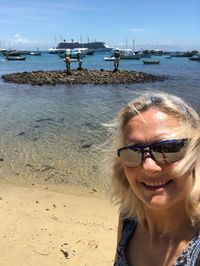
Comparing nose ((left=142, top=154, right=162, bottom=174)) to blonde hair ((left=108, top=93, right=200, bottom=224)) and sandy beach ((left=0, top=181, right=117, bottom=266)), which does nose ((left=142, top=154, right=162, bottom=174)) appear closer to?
blonde hair ((left=108, top=93, right=200, bottom=224))

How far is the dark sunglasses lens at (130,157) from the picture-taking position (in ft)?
6.90

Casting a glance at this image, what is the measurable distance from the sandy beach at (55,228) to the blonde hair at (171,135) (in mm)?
3221

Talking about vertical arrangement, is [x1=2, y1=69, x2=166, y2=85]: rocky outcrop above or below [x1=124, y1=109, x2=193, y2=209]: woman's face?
below

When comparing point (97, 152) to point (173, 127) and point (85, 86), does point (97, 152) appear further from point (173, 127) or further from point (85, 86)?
point (85, 86)

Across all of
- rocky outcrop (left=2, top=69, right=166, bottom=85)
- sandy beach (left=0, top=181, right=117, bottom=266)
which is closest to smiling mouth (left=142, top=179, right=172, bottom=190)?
sandy beach (left=0, top=181, right=117, bottom=266)

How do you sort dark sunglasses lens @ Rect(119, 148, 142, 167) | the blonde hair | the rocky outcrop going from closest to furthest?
the blonde hair, dark sunglasses lens @ Rect(119, 148, 142, 167), the rocky outcrop

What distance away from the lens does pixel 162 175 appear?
2.01 meters

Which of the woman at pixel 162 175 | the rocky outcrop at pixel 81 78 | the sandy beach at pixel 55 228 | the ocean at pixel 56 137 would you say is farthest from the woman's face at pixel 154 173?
the rocky outcrop at pixel 81 78

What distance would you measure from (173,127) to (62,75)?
4049 centimetres

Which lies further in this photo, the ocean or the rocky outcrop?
the rocky outcrop

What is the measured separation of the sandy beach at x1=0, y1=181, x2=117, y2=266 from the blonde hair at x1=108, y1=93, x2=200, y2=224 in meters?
3.22

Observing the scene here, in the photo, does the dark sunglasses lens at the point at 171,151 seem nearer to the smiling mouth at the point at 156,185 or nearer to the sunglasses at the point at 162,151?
the sunglasses at the point at 162,151

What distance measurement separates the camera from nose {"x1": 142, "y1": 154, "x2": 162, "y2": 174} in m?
2.03

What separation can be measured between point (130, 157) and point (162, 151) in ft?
0.70
